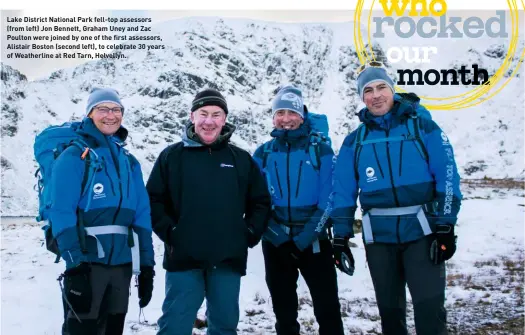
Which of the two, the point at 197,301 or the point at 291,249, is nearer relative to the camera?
the point at 197,301

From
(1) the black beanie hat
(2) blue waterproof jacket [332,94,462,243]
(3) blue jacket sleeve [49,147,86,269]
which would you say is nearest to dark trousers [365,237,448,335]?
(2) blue waterproof jacket [332,94,462,243]

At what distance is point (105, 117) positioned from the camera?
4.51 m

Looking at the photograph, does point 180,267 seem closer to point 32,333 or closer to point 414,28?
point 32,333

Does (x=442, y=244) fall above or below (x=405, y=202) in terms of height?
below

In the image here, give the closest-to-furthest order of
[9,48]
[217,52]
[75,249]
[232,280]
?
[75,249]
[232,280]
[9,48]
[217,52]

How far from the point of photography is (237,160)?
4746mm

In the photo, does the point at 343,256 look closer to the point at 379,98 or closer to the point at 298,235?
the point at 298,235

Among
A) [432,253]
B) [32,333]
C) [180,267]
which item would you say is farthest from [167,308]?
[32,333]

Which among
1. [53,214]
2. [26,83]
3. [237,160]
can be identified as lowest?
[53,214]

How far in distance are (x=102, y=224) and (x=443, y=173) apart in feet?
10.6

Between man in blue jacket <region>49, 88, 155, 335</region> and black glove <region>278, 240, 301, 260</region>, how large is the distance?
58.6 inches

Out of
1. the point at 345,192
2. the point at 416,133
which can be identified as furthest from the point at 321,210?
the point at 416,133

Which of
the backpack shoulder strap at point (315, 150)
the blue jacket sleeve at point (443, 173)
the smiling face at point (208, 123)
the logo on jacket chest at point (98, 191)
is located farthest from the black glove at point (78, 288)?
the blue jacket sleeve at point (443, 173)

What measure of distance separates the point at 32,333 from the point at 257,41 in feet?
426
